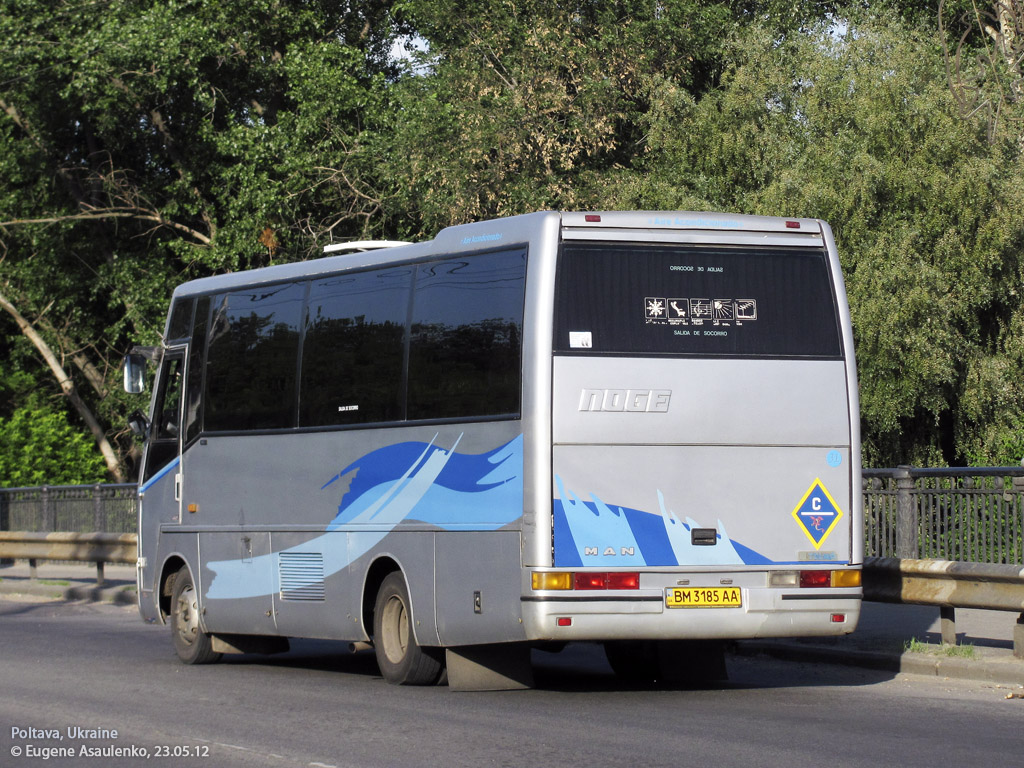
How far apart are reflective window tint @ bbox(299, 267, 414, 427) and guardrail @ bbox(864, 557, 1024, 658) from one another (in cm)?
433

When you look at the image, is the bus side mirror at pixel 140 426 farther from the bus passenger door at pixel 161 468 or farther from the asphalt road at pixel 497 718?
the asphalt road at pixel 497 718

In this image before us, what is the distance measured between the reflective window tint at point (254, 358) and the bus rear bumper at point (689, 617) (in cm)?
377

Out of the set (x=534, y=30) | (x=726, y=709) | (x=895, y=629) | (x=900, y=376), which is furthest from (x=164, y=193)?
(x=726, y=709)

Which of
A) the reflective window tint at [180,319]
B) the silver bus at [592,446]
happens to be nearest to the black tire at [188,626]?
the silver bus at [592,446]

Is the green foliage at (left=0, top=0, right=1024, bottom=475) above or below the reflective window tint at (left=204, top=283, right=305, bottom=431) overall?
above

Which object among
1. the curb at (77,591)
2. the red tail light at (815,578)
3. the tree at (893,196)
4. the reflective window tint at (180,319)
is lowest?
the curb at (77,591)

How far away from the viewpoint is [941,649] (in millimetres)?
12469

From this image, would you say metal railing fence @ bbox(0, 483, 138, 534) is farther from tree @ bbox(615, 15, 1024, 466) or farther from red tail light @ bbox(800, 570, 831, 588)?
red tail light @ bbox(800, 570, 831, 588)

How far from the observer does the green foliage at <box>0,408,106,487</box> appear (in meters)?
35.3

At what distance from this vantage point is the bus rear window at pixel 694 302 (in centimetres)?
1083

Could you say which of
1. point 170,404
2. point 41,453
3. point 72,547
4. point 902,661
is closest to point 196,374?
point 170,404

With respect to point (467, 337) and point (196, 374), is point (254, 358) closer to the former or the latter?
point (196, 374)

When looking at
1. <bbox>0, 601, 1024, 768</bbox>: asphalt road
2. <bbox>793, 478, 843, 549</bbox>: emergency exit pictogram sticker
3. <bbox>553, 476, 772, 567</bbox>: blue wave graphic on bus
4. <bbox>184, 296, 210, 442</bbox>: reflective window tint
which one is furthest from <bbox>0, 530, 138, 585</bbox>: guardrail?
<bbox>793, 478, 843, 549</bbox>: emergency exit pictogram sticker

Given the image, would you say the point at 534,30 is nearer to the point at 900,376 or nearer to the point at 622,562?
the point at 900,376
